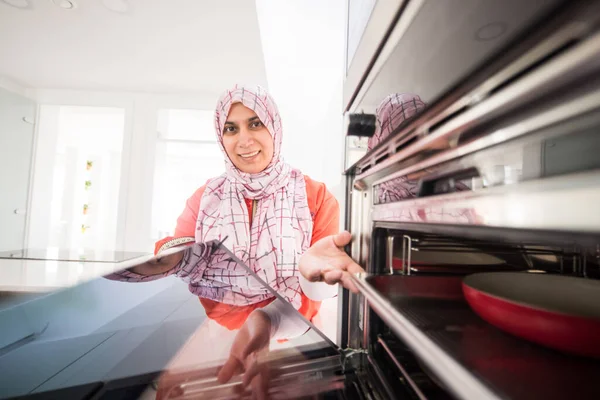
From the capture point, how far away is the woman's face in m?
0.93

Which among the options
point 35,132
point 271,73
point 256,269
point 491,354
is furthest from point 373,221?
point 35,132

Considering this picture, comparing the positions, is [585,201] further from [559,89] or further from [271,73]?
[271,73]

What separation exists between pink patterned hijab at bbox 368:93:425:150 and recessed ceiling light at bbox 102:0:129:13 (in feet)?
4.64

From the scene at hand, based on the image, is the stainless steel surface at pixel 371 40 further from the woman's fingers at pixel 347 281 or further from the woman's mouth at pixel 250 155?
the woman's mouth at pixel 250 155

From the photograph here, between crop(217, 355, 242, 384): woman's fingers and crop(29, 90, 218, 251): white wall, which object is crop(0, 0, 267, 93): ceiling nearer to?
crop(29, 90, 218, 251): white wall

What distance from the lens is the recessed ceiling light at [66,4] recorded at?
117 centimetres

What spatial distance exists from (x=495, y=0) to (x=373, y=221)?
10.0 inches

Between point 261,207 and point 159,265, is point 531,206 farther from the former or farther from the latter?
point 261,207

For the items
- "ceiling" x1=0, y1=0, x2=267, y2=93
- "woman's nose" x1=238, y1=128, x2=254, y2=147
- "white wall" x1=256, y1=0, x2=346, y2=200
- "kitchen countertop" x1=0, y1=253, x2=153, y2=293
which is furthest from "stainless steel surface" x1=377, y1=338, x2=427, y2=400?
"ceiling" x1=0, y1=0, x2=267, y2=93

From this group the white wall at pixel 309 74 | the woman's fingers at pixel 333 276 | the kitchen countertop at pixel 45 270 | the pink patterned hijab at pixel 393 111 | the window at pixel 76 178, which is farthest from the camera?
the window at pixel 76 178

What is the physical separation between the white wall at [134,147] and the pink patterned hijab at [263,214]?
1086 millimetres

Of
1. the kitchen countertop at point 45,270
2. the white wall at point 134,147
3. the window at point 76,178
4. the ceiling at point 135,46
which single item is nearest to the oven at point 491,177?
the kitchen countertop at point 45,270

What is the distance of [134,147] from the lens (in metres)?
1.82

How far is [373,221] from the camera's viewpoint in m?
0.36
